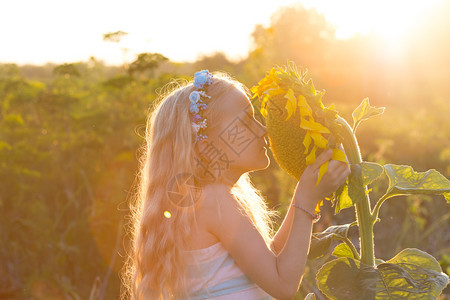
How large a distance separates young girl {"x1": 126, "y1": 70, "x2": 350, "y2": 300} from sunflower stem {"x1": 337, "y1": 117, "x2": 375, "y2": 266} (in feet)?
0.69

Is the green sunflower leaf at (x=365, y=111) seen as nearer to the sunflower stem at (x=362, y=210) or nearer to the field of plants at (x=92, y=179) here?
the sunflower stem at (x=362, y=210)

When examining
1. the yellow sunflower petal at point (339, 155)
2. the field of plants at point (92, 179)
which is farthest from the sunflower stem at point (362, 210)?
the field of plants at point (92, 179)

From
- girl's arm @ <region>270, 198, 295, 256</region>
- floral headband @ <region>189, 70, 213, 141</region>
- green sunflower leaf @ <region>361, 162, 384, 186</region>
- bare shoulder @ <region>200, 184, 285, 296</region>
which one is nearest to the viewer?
green sunflower leaf @ <region>361, 162, 384, 186</region>

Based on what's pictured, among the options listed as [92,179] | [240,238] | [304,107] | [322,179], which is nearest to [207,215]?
[240,238]

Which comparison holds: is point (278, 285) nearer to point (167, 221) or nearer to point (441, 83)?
point (167, 221)

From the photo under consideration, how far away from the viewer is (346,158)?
1.12m

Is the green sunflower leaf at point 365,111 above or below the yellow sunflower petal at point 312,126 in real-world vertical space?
above

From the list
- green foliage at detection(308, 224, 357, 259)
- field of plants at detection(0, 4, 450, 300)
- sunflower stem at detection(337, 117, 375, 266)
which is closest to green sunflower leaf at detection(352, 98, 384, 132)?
sunflower stem at detection(337, 117, 375, 266)

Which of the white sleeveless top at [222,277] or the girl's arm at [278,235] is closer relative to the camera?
the girl's arm at [278,235]

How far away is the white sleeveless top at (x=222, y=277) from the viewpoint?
154 cm

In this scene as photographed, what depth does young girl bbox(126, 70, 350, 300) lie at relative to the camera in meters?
1.41

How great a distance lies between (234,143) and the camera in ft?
5.17

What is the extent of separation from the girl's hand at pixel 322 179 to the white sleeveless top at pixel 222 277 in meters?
0.37

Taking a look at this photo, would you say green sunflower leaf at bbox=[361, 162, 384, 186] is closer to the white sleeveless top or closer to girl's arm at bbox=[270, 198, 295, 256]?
girl's arm at bbox=[270, 198, 295, 256]
